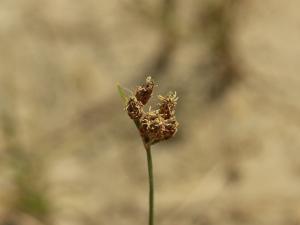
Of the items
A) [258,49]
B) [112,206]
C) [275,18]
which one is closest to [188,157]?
[112,206]

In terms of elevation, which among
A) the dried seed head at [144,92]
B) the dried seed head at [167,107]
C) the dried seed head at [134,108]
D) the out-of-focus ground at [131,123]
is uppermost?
the out-of-focus ground at [131,123]

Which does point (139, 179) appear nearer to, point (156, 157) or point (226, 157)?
point (156, 157)

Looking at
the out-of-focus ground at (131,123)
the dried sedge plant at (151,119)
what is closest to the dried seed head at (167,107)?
the dried sedge plant at (151,119)

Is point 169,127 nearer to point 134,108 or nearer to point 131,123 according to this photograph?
point 134,108

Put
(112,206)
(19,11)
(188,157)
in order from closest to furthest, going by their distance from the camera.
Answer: (112,206) < (188,157) < (19,11)

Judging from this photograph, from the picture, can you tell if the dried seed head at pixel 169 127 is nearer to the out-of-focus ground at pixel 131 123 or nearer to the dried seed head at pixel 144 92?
the dried seed head at pixel 144 92

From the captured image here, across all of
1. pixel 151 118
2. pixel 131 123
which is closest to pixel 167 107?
→ pixel 151 118

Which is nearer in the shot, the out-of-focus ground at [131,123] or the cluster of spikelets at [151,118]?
the cluster of spikelets at [151,118]

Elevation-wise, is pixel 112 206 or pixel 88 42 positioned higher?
pixel 88 42
